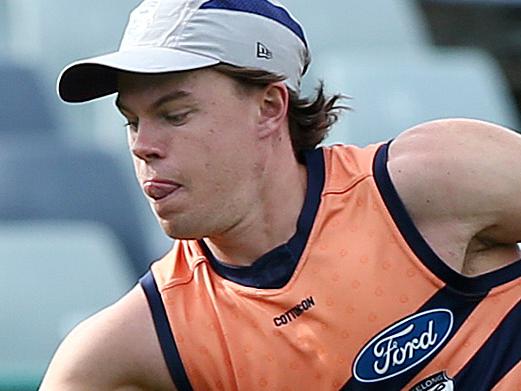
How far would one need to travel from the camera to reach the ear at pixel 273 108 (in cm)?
248

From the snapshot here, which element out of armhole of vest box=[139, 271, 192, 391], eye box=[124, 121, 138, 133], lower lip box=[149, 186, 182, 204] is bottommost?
armhole of vest box=[139, 271, 192, 391]

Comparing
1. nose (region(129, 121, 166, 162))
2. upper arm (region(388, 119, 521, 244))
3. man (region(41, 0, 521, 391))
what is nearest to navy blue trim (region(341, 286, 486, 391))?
man (region(41, 0, 521, 391))

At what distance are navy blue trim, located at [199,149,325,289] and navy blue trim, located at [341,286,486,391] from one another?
195 millimetres

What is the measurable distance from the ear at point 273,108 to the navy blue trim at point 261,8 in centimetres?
9

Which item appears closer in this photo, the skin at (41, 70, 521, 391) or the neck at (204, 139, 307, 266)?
the skin at (41, 70, 521, 391)

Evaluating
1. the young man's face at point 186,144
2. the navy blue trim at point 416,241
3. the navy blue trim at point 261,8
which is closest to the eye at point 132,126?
the young man's face at point 186,144

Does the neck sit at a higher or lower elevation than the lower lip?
lower

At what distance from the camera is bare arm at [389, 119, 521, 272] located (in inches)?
96.1

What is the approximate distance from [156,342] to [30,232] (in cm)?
311

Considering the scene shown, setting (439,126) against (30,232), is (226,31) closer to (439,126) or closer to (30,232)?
(439,126)

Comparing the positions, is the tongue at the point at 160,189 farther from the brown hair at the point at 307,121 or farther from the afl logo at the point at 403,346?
the afl logo at the point at 403,346

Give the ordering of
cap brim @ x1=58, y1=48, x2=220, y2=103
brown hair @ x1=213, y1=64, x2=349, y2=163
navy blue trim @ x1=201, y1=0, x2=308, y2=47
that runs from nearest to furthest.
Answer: cap brim @ x1=58, y1=48, x2=220, y2=103 < navy blue trim @ x1=201, y1=0, x2=308, y2=47 < brown hair @ x1=213, y1=64, x2=349, y2=163

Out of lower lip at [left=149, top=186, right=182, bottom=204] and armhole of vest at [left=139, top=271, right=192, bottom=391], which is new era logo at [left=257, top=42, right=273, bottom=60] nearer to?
lower lip at [left=149, top=186, right=182, bottom=204]

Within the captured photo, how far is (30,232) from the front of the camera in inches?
216
